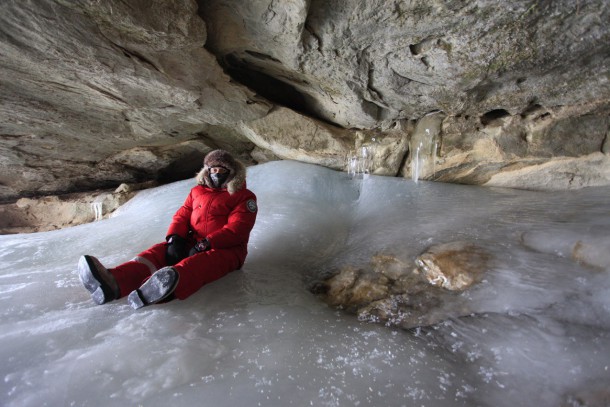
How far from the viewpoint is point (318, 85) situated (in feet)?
13.4

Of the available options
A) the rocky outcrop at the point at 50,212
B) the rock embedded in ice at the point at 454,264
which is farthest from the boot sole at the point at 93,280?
the rocky outcrop at the point at 50,212

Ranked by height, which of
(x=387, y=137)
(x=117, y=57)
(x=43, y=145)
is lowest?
(x=43, y=145)

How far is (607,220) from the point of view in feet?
8.60

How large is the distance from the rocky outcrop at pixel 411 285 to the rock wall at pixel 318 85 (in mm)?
1813

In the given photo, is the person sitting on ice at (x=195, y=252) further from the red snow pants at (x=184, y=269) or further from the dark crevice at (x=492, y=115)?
the dark crevice at (x=492, y=115)

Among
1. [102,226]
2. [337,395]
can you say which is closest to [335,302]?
[337,395]

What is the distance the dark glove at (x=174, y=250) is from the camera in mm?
2582

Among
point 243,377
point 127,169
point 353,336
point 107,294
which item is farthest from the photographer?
point 127,169

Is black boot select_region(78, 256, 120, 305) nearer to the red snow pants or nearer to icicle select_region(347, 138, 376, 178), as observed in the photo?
the red snow pants

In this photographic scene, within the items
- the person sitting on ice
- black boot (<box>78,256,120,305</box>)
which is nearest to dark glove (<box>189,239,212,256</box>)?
the person sitting on ice

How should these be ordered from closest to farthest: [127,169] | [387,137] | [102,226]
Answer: [102,226], [387,137], [127,169]

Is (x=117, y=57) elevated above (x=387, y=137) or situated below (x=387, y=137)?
above

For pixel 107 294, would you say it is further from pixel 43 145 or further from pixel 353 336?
pixel 43 145

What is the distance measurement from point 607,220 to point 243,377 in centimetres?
297
